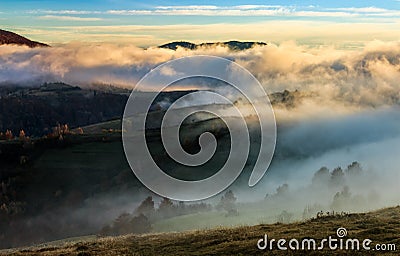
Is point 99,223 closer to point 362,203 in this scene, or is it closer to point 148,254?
point 362,203

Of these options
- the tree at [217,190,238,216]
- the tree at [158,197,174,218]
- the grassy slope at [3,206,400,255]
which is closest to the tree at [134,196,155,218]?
the tree at [158,197,174,218]

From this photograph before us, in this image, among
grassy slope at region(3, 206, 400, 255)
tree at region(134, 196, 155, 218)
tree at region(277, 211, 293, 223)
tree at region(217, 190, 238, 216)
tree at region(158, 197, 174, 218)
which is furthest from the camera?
tree at region(134, 196, 155, 218)

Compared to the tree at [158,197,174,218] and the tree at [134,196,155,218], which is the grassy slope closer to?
the tree at [158,197,174,218]

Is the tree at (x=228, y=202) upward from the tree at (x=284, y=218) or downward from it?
downward

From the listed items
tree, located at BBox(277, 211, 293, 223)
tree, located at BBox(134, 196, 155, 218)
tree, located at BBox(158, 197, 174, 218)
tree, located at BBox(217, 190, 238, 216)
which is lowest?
tree, located at BBox(134, 196, 155, 218)

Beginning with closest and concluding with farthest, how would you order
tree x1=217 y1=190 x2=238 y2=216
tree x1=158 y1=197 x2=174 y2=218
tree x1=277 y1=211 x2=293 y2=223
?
tree x1=277 y1=211 x2=293 y2=223 → tree x1=217 y1=190 x2=238 y2=216 → tree x1=158 y1=197 x2=174 y2=218

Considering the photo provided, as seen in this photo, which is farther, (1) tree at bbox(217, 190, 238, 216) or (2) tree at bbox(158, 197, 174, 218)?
(2) tree at bbox(158, 197, 174, 218)

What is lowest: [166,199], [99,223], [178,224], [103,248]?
[99,223]

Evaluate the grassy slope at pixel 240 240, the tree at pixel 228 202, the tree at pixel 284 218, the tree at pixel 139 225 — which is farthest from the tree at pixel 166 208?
the grassy slope at pixel 240 240

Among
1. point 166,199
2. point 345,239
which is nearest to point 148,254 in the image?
point 345,239

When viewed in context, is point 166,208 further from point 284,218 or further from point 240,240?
point 240,240

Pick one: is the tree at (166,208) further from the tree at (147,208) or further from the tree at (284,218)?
the tree at (284,218)

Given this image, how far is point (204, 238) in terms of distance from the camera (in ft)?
141

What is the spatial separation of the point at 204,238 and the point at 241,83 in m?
13.4
